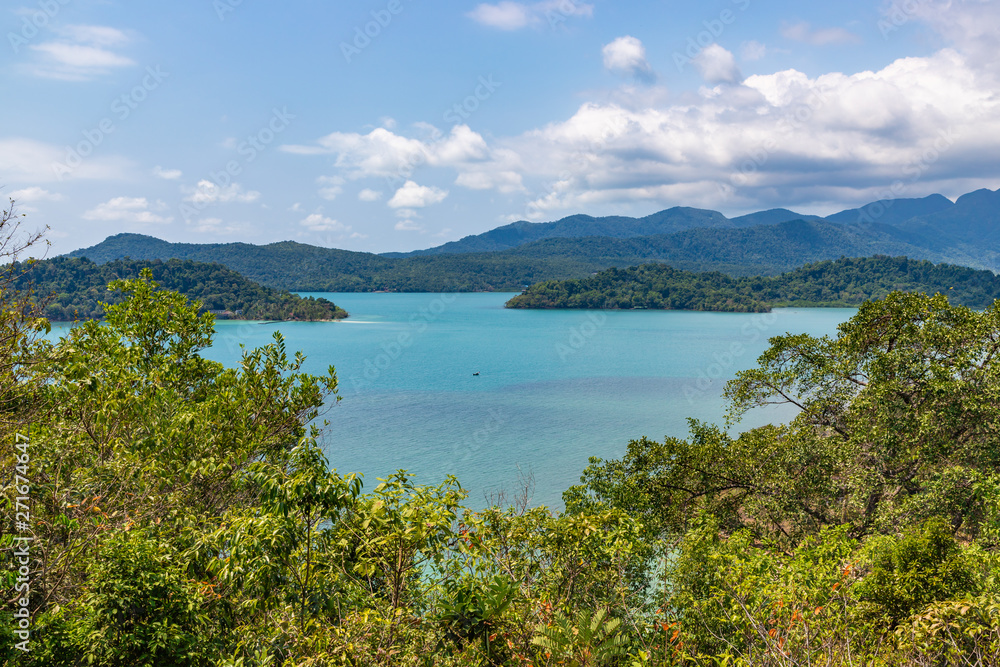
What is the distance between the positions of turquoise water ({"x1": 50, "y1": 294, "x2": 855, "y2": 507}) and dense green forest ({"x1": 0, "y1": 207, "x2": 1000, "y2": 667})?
11.7 m

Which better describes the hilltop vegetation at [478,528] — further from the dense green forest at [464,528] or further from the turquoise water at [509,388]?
the turquoise water at [509,388]

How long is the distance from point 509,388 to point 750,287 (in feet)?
402

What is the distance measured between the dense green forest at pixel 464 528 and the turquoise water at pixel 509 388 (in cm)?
1168

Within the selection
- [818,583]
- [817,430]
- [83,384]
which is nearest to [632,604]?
[818,583]

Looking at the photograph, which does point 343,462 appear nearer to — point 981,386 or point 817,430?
point 817,430

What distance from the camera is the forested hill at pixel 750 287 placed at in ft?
442

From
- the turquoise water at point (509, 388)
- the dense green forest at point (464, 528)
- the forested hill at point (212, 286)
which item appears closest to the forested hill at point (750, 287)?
the turquoise water at point (509, 388)

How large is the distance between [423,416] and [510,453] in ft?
32.2

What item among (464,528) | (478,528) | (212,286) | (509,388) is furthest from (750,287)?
(478,528)

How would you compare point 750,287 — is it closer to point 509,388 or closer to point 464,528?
point 509,388

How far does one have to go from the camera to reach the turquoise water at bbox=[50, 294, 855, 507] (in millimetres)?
28547

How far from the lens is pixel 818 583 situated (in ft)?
22.9

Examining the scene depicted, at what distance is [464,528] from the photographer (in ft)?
19.7

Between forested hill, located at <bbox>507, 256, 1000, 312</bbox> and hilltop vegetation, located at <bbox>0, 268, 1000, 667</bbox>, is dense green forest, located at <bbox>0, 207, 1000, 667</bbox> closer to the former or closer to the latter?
hilltop vegetation, located at <bbox>0, 268, 1000, 667</bbox>
